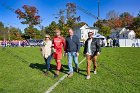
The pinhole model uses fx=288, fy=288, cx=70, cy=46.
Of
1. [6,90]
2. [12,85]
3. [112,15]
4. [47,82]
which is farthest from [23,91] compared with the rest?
[112,15]

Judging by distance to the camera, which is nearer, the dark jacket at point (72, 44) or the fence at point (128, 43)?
the dark jacket at point (72, 44)

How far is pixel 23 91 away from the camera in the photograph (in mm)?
8344

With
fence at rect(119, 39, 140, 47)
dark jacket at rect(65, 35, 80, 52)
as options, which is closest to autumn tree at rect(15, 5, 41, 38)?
fence at rect(119, 39, 140, 47)

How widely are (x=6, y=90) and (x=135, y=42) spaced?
61852 mm

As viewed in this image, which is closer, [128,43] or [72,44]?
[72,44]

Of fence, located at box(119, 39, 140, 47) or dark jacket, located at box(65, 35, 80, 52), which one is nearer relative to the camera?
dark jacket, located at box(65, 35, 80, 52)

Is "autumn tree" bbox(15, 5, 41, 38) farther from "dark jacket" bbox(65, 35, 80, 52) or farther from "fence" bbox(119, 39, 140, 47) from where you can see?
"dark jacket" bbox(65, 35, 80, 52)

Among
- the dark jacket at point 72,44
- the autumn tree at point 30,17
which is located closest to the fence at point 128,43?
the autumn tree at point 30,17

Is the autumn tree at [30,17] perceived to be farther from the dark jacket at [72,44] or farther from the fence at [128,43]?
the dark jacket at [72,44]

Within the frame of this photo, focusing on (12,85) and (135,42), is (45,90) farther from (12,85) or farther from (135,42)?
(135,42)

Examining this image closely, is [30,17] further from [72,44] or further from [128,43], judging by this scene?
[72,44]

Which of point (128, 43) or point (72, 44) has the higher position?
point (72, 44)

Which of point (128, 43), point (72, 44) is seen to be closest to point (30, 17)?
point (128, 43)

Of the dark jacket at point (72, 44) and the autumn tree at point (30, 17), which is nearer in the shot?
the dark jacket at point (72, 44)
